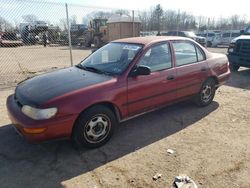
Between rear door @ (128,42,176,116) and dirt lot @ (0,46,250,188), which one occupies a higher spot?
rear door @ (128,42,176,116)

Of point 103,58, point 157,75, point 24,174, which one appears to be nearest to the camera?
point 24,174

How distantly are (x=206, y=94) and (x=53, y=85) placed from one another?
11.1 feet

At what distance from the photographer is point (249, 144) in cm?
397

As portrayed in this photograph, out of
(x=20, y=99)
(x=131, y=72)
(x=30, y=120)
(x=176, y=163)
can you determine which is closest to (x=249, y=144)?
(x=176, y=163)

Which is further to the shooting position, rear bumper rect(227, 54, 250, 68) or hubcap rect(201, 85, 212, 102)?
rear bumper rect(227, 54, 250, 68)

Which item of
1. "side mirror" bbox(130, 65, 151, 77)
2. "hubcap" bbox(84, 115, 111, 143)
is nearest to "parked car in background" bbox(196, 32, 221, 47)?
"side mirror" bbox(130, 65, 151, 77)

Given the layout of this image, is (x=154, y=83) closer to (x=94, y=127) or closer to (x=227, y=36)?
(x=94, y=127)

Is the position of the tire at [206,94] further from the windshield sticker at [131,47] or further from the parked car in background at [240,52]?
the parked car in background at [240,52]

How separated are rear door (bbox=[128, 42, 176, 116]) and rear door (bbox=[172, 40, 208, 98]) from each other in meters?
0.18

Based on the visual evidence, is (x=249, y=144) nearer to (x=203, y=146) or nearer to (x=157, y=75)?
(x=203, y=146)

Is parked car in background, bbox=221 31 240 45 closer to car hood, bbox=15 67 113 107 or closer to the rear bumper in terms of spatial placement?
the rear bumper

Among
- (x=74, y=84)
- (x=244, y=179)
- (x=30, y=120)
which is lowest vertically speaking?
(x=244, y=179)

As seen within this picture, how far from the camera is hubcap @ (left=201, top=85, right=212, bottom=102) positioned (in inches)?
215

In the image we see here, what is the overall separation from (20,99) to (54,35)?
1439 centimetres
